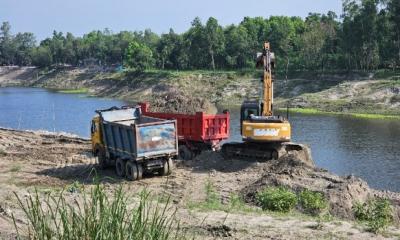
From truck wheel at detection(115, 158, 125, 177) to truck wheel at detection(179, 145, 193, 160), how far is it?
14.7 feet

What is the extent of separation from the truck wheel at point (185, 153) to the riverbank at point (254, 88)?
1154 cm

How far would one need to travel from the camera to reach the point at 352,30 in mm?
72500

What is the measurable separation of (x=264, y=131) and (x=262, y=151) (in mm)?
1547

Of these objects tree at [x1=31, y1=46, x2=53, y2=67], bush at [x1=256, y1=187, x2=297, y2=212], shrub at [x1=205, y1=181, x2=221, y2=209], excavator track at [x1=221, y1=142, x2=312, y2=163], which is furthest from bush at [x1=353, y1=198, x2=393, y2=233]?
tree at [x1=31, y1=46, x2=53, y2=67]

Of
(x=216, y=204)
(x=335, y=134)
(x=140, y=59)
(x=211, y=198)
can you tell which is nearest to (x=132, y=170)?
(x=211, y=198)

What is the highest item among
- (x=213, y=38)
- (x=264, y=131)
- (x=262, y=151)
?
(x=213, y=38)

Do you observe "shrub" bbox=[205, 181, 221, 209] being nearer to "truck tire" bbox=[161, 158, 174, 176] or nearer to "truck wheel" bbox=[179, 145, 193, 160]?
"truck tire" bbox=[161, 158, 174, 176]

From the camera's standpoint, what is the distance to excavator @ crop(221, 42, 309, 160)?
24.2 metres

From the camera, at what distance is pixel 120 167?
76.2 ft

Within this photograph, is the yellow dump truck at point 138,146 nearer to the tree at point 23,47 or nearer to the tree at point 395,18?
the tree at point 395,18

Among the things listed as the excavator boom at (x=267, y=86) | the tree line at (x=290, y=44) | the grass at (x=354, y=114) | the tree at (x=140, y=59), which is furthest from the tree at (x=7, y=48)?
the excavator boom at (x=267, y=86)

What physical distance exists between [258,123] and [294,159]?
2299 millimetres

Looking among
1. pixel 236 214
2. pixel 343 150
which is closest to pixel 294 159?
pixel 236 214

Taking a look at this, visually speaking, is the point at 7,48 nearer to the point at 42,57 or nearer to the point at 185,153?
the point at 42,57
